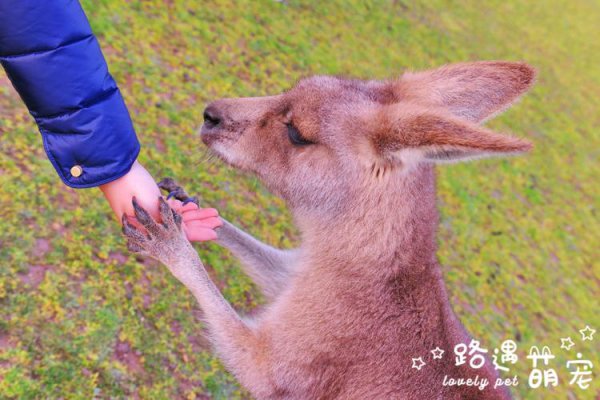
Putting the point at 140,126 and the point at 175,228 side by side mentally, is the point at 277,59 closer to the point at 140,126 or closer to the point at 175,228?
the point at 140,126

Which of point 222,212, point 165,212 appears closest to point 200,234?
point 165,212

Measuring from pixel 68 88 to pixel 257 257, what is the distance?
179 centimetres

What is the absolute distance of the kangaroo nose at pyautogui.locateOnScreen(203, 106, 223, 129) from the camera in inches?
124

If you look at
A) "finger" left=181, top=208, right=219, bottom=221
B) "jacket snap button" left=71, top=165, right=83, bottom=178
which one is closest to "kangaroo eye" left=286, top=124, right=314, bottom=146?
"finger" left=181, top=208, right=219, bottom=221

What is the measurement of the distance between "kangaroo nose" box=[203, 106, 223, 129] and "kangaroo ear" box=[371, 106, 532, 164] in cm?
97

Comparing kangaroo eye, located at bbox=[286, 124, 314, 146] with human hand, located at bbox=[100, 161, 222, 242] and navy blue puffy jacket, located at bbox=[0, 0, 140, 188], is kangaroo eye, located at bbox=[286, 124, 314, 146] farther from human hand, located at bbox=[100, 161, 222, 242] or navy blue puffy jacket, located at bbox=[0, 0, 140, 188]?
navy blue puffy jacket, located at bbox=[0, 0, 140, 188]

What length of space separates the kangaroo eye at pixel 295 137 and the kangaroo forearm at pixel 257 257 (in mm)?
857

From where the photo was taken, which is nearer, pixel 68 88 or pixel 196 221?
pixel 68 88

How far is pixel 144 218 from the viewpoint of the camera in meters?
2.63

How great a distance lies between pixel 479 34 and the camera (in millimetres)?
13578

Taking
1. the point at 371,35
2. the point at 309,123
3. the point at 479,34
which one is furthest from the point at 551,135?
the point at 309,123

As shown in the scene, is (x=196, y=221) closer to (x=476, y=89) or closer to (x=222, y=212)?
(x=476, y=89)

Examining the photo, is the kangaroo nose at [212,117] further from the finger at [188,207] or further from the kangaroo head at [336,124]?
the finger at [188,207]

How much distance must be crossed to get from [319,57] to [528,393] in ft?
18.6
